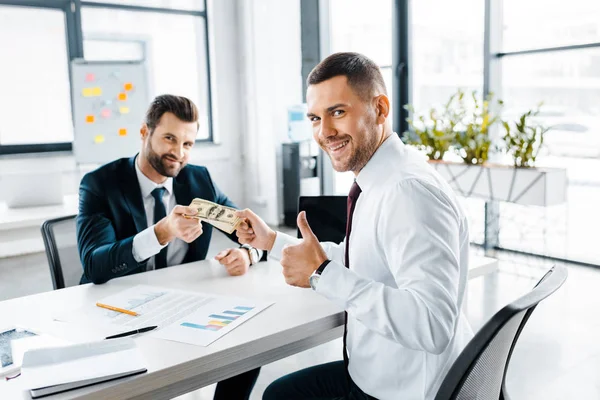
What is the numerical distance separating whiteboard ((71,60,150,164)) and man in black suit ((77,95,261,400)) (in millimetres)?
3691

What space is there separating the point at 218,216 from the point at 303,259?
54 centimetres

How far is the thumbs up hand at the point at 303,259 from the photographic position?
1.38 metres

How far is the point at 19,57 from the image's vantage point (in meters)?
5.93

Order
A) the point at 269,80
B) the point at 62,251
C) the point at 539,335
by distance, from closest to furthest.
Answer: the point at 62,251
the point at 539,335
the point at 269,80

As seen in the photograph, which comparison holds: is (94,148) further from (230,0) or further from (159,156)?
(159,156)

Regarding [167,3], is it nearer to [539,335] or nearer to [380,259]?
[539,335]

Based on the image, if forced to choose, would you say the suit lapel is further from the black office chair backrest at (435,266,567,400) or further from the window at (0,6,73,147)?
the window at (0,6,73,147)

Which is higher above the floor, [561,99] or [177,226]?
[561,99]

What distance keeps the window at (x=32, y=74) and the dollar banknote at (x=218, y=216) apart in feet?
15.0

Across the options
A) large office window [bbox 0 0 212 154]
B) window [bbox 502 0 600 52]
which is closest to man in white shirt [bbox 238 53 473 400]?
window [bbox 502 0 600 52]

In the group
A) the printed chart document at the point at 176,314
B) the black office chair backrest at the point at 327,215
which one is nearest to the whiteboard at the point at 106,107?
the black office chair backrest at the point at 327,215

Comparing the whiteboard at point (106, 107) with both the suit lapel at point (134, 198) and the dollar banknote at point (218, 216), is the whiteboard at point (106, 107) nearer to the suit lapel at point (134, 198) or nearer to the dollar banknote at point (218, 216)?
the suit lapel at point (134, 198)

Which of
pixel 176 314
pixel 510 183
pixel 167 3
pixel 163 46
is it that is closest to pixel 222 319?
pixel 176 314

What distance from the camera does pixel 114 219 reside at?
6.91ft
